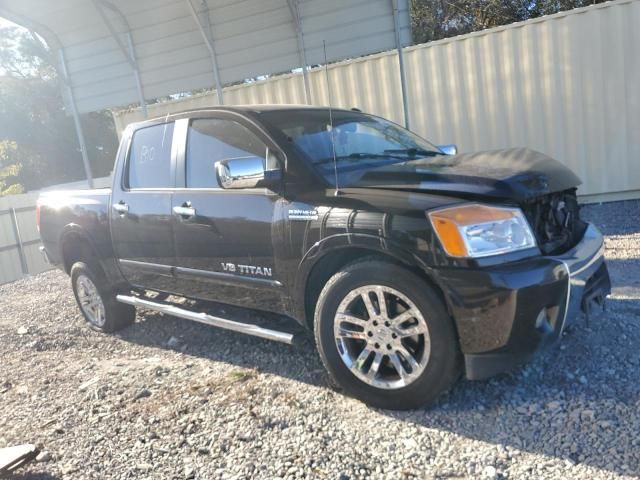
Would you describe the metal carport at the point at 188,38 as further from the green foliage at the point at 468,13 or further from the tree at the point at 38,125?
the tree at the point at 38,125

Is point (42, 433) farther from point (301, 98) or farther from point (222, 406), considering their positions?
point (301, 98)

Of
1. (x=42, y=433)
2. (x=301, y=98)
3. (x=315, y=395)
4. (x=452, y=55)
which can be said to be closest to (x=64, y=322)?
(x=42, y=433)

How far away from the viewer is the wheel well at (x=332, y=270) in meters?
2.86

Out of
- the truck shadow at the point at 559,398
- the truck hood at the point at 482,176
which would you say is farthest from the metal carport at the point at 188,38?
the truck shadow at the point at 559,398

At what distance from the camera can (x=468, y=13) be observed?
52.4 feet

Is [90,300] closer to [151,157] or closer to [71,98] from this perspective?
[151,157]

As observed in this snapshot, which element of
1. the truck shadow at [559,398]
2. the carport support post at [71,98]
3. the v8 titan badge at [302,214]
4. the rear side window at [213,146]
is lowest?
the truck shadow at [559,398]

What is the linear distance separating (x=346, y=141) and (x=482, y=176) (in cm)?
117

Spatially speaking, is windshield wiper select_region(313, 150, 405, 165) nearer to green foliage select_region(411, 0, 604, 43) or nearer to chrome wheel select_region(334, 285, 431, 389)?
chrome wheel select_region(334, 285, 431, 389)

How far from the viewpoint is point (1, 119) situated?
34.9 m

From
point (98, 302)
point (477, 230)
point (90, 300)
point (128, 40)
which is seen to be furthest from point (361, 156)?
point (128, 40)

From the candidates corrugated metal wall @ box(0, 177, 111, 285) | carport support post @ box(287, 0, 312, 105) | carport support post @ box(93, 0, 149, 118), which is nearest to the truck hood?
carport support post @ box(287, 0, 312, 105)

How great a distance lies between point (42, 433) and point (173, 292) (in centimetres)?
142

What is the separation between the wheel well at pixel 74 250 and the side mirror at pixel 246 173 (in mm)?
2400
